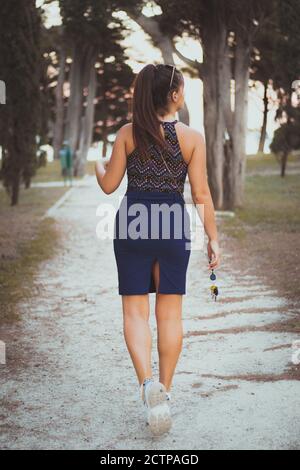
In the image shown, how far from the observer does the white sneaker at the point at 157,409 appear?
4.02 meters

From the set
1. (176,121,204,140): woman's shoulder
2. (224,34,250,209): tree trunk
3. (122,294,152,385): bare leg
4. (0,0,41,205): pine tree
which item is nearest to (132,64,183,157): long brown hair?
(176,121,204,140): woman's shoulder

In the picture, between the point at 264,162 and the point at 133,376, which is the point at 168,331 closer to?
the point at 133,376

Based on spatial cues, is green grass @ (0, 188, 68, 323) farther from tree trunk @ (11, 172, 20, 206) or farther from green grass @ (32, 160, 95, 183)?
green grass @ (32, 160, 95, 183)

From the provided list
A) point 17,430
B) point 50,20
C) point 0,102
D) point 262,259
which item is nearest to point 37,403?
point 17,430

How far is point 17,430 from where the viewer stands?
4.31 m

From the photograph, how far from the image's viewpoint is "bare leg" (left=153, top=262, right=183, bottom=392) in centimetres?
441

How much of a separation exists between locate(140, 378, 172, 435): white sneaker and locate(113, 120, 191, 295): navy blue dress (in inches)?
21.9

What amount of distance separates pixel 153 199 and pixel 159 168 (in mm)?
169

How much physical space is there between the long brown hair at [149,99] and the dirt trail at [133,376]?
1532 millimetres

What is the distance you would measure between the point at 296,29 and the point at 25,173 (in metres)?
9.32

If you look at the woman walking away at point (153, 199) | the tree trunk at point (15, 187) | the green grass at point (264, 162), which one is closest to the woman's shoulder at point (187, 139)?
the woman walking away at point (153, 199)

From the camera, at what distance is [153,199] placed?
4.21 m

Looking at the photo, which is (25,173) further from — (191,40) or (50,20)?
(50,20)

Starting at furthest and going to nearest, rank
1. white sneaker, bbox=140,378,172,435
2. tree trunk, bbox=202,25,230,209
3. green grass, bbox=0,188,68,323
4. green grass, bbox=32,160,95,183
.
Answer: green grass, bbox=32,160,95,183 → tree trunk, bbox=202,25,230,209 → green grass, bbox=0,188,68,323 → white sneaker, bbox=140,378,172,435
